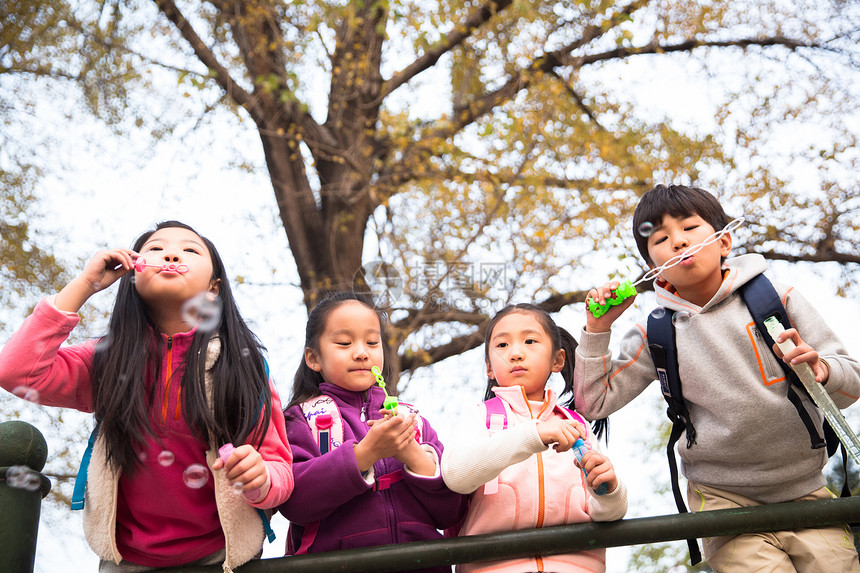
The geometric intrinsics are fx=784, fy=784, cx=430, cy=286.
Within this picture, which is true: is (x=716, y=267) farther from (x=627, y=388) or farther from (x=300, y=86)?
(x=300, y=86)

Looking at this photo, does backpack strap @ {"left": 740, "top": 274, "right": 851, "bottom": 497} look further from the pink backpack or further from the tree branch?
the tree branch

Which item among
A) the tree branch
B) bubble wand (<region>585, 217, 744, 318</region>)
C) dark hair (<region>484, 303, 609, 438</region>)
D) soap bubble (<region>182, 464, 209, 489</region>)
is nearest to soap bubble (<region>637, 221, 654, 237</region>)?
bubble wand (<region>585, 217, 744, 318</region>)

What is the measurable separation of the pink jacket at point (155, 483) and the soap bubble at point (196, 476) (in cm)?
2

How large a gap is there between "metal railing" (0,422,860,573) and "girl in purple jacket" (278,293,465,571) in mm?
222

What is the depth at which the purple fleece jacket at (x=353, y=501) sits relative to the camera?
1935 mm

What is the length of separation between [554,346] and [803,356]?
713 mm

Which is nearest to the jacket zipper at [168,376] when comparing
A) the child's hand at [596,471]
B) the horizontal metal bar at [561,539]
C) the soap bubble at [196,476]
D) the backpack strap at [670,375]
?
the soap bubble at [196,476]

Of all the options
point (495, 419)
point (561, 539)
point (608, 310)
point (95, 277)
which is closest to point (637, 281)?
point (608, 310)

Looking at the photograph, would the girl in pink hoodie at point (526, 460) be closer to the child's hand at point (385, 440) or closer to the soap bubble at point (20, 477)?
the child's hand at point (385, 440)

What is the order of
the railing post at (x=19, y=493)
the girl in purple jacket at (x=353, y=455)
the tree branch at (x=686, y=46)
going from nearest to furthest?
the railing post at (x=19, y=493)
the girl in purple jacket at (x=353, y=455)
the tree branch at (x=686, y=46)

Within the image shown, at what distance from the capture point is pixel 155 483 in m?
1.93

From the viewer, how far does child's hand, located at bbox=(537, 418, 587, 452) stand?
184cm

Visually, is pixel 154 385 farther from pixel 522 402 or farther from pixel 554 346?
pixel 554 346

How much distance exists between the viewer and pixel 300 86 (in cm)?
679
